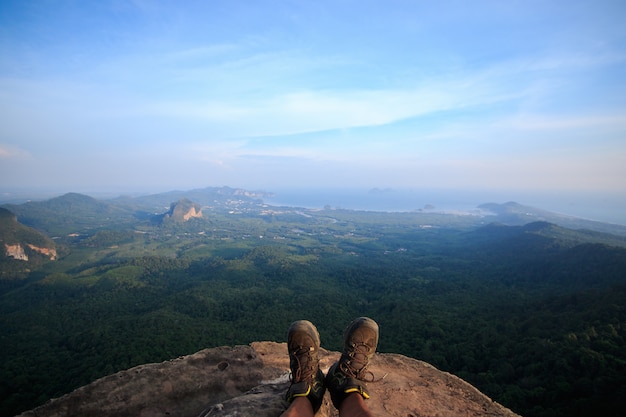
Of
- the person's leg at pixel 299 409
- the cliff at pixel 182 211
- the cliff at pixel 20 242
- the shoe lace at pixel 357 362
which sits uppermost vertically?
the shoe lace at pixel 357 362

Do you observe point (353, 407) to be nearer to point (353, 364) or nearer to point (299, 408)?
point (299, 408)

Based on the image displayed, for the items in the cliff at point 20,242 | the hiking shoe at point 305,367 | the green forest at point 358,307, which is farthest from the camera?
the cliff at point 20,242

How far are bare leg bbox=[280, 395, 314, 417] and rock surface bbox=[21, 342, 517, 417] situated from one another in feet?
1.23

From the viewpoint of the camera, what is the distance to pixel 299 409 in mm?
3861

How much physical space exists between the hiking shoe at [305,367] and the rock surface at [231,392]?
401mm

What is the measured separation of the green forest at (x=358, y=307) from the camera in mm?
21094

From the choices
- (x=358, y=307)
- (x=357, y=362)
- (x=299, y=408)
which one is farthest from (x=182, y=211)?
(x=299, y=408)

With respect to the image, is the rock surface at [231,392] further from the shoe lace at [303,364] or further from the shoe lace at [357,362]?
the shoe lace at [357,362]

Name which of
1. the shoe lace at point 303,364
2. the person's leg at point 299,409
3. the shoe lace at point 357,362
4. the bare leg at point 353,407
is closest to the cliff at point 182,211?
the shoe lace at point 303,364

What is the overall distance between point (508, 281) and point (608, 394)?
36293mm

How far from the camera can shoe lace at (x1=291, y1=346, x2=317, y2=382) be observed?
444 centimetres

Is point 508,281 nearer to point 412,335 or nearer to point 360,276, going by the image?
point 360,276

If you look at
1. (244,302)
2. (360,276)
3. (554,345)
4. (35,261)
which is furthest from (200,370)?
(35,261)

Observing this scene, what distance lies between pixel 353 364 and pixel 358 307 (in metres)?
39.9
